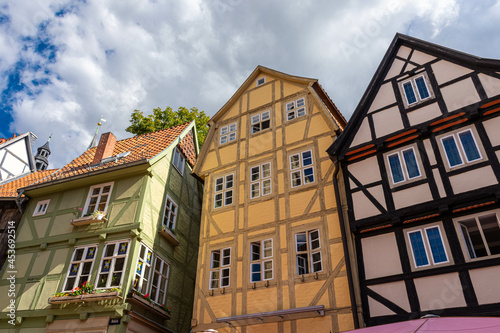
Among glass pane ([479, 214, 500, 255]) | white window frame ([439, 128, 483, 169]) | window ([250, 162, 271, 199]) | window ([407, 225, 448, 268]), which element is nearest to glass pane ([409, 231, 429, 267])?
window ([407, 225, 448, 268])

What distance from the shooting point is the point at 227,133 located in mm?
18062

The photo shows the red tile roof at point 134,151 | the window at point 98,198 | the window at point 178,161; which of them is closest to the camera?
the window at point 98,198

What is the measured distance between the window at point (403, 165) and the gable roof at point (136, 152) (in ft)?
31.5

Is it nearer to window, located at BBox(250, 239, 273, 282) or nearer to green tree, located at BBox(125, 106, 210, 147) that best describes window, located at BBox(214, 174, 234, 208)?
window, located at BBox(250, 239, 273, 282)

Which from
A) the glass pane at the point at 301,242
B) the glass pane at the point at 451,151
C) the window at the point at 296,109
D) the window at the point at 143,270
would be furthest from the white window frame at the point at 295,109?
the window at the point at 143,270

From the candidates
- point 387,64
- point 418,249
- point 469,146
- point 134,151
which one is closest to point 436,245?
point 418,249

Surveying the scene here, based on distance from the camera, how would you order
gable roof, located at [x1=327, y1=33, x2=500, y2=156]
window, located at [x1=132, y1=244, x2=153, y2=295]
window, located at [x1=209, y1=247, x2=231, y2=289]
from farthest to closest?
window, located at [x1=132, y1=244, x2=153, y2=295]
window, located at [x1=209, y1=247, x2=231, y2=289]
gable roof, located at [x1=327, y1=33, x2=500, y2=156]

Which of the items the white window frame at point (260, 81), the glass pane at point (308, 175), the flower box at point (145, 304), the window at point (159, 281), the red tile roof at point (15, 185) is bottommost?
the flower box at point (145, 304)

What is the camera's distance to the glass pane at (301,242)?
1324cm

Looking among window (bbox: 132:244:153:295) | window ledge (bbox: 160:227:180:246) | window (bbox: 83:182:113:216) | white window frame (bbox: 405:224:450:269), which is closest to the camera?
white window frame (bbox: 405:224:450:269)

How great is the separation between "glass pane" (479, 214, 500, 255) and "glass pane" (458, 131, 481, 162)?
5.82 ft

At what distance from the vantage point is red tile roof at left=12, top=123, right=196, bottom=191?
59.9ft

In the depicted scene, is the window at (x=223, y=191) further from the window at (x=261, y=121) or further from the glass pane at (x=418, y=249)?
the glass pane at (x=418, y=249)

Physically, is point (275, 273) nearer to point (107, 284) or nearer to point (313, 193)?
point (313, 193)
